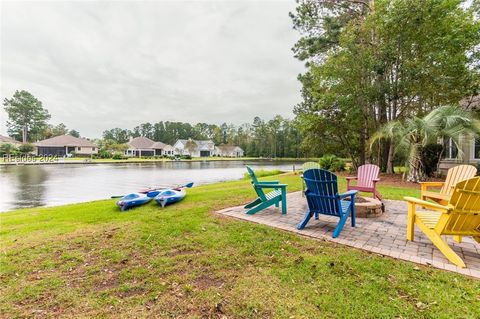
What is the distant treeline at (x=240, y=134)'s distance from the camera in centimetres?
6138

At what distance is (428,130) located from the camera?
865cm

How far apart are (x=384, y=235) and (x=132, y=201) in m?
5.60

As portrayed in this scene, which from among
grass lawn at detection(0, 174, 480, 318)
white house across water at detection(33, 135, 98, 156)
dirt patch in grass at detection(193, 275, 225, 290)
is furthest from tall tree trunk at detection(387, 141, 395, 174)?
white house across water at detection(33, 135, 98, 156)

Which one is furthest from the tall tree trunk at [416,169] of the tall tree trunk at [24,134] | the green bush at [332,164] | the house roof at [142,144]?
the tall tree trunk at [24,134]

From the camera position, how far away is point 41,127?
188ft

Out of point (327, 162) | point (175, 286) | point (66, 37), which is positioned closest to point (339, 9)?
point (327, 162)

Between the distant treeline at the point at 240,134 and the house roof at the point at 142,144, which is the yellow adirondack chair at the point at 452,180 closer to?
the distant treeline at the point at 240,134

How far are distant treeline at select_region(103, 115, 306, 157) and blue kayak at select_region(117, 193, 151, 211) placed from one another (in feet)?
179

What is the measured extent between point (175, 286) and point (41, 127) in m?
73.5

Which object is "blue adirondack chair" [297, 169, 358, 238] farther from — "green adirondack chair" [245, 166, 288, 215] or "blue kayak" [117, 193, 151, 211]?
"blue kayak" [117, 193, 151, 211]

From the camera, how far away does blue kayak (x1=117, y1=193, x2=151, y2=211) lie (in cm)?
590

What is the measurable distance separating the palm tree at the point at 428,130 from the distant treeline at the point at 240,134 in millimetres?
49088

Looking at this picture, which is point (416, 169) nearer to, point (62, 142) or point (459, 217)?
point (459, 217)

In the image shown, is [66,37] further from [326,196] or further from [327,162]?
[327,162]
